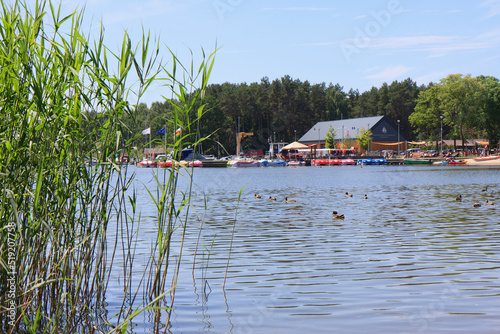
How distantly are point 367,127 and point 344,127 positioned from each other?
20.8 feet

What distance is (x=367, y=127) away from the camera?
10269cm

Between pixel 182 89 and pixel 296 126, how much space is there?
119 m

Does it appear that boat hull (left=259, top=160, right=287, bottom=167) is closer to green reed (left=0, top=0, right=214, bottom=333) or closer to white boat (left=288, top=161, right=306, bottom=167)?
white boat (left=288, top=161, right=306, bottom=167)

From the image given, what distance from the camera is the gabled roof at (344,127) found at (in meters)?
103

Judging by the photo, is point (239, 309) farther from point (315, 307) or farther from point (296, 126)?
point (296, 126)

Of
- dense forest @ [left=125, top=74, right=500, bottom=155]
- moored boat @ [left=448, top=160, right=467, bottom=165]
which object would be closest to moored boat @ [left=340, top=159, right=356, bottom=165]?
moored boat @ [left=448, top=160, right=467, bottom=165]

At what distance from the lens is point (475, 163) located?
76250 millimetres

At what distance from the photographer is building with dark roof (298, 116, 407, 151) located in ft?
335

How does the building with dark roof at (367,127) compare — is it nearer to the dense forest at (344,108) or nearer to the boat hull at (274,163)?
the dense forest at (344,108)

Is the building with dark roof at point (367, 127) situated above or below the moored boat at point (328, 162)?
above

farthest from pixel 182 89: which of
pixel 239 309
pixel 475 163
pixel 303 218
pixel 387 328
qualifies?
pixel 475 163

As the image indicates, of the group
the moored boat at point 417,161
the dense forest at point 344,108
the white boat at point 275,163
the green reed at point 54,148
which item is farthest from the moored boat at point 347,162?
the green reed at point 54,148

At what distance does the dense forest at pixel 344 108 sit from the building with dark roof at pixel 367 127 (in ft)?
19.0

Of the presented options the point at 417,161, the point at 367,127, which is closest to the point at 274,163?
the point at 417,161
